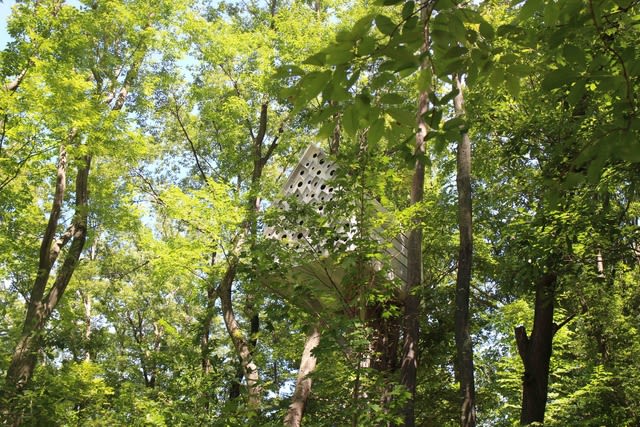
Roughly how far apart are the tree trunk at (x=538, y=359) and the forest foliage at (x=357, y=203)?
21 millimetres

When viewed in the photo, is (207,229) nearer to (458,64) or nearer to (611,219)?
(611,219)

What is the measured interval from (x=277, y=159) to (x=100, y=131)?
436cm

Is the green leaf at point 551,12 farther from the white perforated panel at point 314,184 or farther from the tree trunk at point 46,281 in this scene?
the tree trunk at point 46,281

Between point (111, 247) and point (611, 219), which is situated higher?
point (111, 247)

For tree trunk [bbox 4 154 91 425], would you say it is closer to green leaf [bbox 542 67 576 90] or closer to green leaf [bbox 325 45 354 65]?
green leaf [bbox 325 45 354 65]

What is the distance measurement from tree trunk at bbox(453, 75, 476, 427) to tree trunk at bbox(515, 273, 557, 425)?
487mm

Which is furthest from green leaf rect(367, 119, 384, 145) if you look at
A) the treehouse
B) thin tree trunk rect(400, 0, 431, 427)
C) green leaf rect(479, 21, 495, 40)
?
thin tree trunk rect(400, 0, 431, 427)

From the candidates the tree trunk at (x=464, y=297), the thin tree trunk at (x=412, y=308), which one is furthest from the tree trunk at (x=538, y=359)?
the thin tree trunk at (x=412, y=308)

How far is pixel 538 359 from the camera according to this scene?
5180 millimetres

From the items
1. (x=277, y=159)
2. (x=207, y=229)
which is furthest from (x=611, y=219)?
(x=277, y=159)

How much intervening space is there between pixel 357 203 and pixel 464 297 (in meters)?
1.61

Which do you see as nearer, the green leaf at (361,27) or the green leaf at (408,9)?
the green leaf at (361,27)

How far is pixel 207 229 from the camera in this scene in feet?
25.5

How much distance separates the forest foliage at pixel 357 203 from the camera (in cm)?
164
